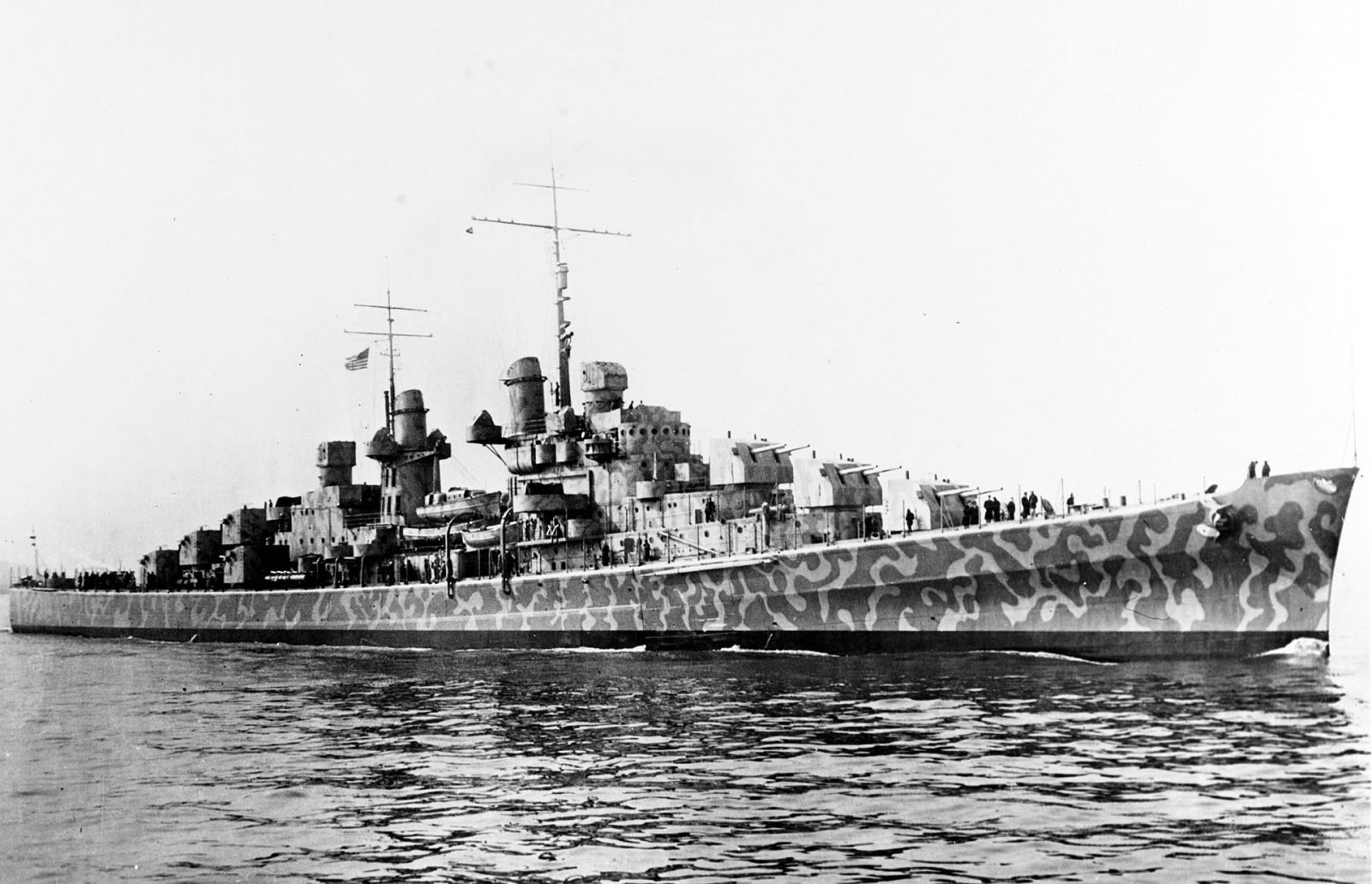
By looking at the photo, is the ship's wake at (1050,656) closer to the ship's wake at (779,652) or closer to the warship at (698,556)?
the warship at (698,556)

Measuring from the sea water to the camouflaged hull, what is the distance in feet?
3.35

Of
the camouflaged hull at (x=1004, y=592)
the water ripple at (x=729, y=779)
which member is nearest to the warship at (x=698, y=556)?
the camouflaged hull at (x=1004, y=592)

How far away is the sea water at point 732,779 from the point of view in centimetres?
1114

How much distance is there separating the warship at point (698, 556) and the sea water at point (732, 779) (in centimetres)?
137

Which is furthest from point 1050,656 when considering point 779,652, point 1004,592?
point 779,652

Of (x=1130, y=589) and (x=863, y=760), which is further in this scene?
(x=1130, y=589)

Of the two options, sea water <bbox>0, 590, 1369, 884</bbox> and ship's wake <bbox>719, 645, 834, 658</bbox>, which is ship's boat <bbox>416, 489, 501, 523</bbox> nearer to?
ship's wake <bbox>719, 645, 834, 658</bbox>

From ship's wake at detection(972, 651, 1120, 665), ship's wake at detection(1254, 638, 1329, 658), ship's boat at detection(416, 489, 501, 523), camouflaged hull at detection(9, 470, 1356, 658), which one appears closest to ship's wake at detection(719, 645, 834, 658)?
camouflaged hull at detection(9, 470, 1356, 658)

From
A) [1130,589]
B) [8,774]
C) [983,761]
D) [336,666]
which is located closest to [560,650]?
[336,666]

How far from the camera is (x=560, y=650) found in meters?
33.5

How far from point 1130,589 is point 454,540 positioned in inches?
860

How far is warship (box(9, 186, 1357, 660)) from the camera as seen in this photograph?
23688 millimetres

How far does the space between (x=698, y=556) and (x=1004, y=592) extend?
8467mm

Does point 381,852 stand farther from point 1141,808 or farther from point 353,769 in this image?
point 1141,808
